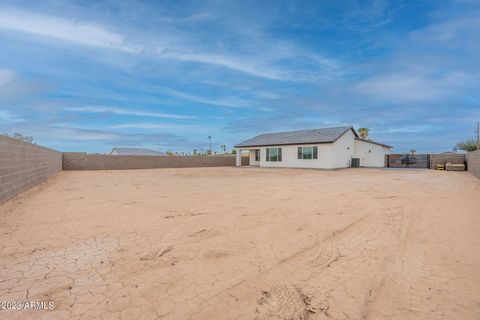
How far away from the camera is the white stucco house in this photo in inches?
842

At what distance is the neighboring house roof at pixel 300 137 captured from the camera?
21891mm

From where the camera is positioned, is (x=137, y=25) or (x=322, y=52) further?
(x=322, y=52)

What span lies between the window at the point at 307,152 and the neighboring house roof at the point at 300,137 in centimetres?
62

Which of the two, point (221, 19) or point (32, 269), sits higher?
point (221, 19)

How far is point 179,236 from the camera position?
13.6 feet

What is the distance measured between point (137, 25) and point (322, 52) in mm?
12967

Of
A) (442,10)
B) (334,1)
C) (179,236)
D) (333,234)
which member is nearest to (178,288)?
(179,236)

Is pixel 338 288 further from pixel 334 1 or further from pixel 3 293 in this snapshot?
pixel 334 1

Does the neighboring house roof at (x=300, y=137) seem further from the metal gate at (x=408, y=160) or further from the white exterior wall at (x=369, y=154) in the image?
the metal gate at (x=408, y=160)

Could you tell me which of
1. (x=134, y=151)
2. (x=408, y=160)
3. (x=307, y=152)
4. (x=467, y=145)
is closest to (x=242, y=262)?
(x=307, y=152)

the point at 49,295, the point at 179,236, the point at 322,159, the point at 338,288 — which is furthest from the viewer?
the point at 322,159

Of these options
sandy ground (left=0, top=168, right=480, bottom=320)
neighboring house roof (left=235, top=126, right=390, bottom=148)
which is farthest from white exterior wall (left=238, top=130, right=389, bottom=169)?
sandy ground (left=0, top=168, right=480, bottom=320)

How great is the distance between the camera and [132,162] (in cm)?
2317

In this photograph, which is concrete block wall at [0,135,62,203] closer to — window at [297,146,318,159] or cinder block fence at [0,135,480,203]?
cinder block fence at [0,135,480,203]
